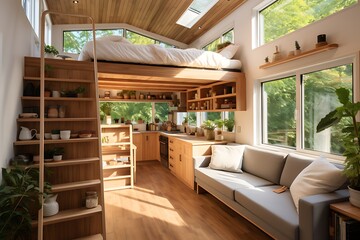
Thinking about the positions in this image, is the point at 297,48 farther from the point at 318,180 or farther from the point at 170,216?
the point at 170,216

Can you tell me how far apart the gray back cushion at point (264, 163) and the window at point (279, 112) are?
1.40 feet

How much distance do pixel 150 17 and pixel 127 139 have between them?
3152 millimetres

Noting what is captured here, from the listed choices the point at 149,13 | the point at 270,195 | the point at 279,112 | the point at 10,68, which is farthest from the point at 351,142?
the point at 149,13

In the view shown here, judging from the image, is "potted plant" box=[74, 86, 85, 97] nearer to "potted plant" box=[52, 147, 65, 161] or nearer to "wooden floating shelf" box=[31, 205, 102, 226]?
"potted plant" box=[52, 147, 65, 161]

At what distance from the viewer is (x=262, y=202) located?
2.27m

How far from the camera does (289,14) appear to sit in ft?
10.7

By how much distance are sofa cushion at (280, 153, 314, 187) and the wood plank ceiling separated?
2945mm

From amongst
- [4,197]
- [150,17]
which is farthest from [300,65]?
[150,17]

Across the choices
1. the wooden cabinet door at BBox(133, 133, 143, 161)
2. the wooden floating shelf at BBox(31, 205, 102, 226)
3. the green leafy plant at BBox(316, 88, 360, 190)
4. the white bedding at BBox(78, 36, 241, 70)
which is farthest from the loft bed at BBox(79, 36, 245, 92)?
the wooden cabinet door at BBox(133, 133, 143, 161)

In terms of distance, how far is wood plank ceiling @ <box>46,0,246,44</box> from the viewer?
4482mm

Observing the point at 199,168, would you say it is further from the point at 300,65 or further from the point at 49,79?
the point at 49,79

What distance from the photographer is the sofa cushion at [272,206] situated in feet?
6.22

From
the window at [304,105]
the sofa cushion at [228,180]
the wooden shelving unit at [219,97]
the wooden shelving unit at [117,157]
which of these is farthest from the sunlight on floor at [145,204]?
the wooden shelving unit at [219,97]

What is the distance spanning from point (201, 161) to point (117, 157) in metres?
1.74
